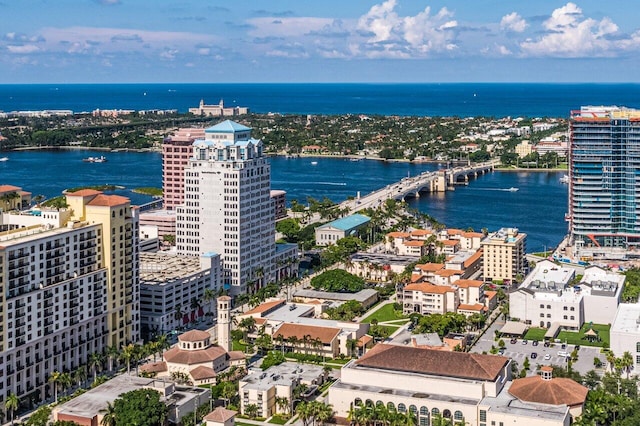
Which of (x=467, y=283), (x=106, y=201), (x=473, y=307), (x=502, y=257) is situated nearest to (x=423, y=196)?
(x=502, y=257)

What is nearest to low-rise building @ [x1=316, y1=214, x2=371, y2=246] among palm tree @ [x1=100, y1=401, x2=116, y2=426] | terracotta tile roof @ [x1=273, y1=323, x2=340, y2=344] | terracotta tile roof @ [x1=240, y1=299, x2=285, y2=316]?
terracotta tile roof @ [x1=240, y1=299, x2=285, y2=316]

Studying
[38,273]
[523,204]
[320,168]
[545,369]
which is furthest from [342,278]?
[320,168]

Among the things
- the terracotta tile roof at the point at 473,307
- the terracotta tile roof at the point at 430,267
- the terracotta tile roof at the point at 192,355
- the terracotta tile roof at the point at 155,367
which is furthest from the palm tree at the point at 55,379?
the terracotta tile roof at the point at 430,267

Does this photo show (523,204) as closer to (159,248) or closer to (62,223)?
(159,248)

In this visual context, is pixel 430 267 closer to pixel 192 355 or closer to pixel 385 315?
pixel 385 315

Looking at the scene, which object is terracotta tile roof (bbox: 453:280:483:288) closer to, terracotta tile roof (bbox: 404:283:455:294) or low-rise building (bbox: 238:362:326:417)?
terracotta tile roof (bbox: 404:283:455:294)

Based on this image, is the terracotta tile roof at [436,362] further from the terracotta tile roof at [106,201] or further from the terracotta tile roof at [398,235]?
the terracotta tile roof at [398,235]
